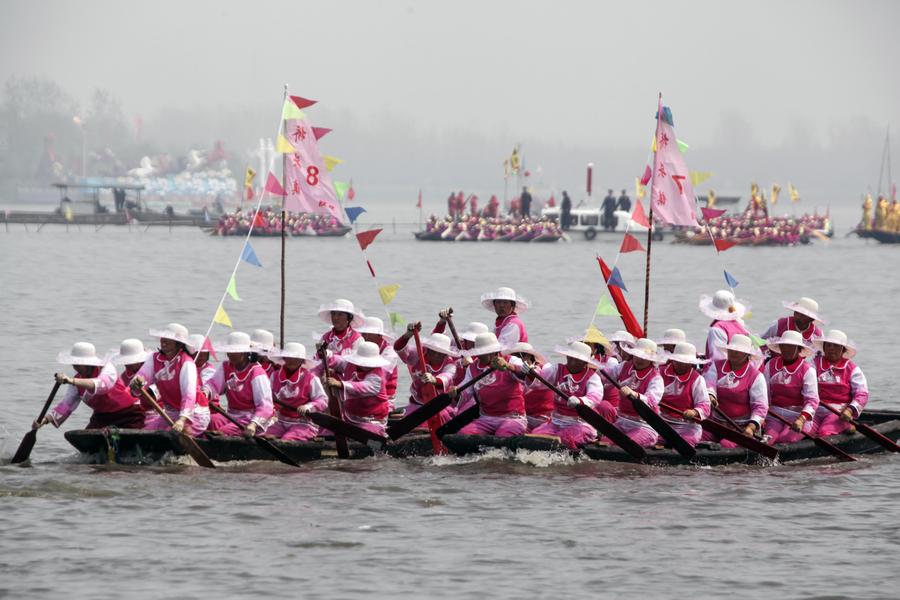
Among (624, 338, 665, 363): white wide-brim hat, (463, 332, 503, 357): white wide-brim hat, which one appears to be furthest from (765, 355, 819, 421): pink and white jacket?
(463, 332, 503, 357): white wide-brim hat

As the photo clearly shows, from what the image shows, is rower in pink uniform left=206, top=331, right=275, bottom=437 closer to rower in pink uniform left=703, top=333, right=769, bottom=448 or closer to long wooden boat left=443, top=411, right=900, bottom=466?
long wooden boat left=443, top=411, right=900, bottom=466

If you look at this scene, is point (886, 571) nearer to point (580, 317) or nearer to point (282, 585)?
point (282, 585)

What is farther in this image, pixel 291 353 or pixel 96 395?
pixel 291 353

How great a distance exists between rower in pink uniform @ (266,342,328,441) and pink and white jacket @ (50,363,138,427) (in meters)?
1.63

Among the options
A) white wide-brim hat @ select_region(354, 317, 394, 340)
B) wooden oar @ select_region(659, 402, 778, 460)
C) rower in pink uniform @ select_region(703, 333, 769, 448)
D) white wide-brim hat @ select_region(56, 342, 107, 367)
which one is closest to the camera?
white wide-brim hat @ select_region(56, 342, 107, 367)

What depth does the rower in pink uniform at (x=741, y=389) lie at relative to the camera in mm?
17125

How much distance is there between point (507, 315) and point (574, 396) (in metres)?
1.90

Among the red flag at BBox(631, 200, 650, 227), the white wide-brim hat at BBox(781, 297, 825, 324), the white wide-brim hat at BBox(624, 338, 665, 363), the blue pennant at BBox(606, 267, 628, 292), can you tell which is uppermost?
the red flag at BBox(631, 200, 650, 227)

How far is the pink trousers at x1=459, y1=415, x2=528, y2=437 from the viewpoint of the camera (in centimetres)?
1725

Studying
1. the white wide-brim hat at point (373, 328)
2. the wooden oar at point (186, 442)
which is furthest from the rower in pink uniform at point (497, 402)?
the wooden oar at point (186, 442)

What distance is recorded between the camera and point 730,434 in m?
16.9

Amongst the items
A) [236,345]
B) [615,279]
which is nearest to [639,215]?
[615,279]

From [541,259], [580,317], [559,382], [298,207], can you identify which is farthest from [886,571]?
[541,259]

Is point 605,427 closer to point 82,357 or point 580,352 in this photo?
point 580,352
